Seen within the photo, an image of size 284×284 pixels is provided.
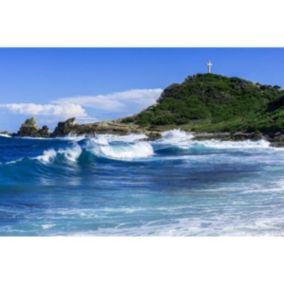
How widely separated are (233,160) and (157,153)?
1420mm

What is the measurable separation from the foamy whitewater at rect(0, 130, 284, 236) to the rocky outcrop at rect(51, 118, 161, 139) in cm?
19

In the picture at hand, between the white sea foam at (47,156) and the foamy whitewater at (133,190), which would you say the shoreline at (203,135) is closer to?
the foamy whitewater at (133,190)

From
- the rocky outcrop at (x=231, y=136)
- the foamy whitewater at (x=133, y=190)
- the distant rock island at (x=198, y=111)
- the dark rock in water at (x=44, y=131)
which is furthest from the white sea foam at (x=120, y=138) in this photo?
the dark rock in water at (x=44, y=131)

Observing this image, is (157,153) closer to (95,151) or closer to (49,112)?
(95,151)

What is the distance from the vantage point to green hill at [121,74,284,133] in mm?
10016

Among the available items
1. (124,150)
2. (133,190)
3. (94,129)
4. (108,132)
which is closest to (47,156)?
(108,132)

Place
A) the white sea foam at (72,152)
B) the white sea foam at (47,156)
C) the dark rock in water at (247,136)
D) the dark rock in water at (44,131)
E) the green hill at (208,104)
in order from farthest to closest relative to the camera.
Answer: the dark rock in water at (247,136), the white sea foam at (47,156), the white sea foam at (72,152), the green hill at (208,104), the dark rock in water at (44,131)

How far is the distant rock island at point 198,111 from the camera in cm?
968

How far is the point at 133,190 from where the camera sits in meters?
9.15

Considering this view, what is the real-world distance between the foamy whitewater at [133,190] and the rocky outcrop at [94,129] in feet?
0.63

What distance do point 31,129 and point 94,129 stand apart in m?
1.33

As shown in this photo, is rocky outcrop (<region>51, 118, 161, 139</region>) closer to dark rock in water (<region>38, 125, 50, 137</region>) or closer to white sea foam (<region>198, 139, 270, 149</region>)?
dark rock in water (<region>38, 125, 50, 137</region>)
